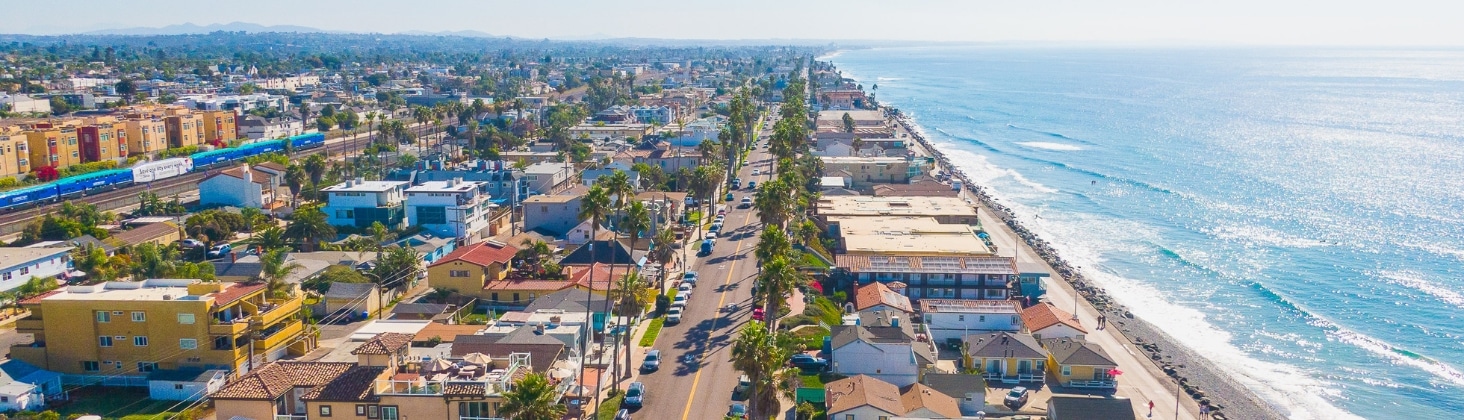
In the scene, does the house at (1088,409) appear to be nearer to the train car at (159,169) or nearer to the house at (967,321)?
the house at (967,321)

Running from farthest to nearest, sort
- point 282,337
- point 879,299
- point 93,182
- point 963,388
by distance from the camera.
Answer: point 93,182 < point 879,299 < point 282,337 < point 963,388

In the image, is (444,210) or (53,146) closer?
(444,210)

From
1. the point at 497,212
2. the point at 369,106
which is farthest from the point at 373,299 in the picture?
the point at 369,106

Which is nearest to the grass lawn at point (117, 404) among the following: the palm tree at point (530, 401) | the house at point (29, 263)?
the palm tree at point (530, 401)

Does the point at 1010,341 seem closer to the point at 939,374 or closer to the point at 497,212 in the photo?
the point at 939,374

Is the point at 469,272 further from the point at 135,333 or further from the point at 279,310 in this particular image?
the point at 135,333

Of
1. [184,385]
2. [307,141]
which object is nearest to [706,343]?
[184,385]
